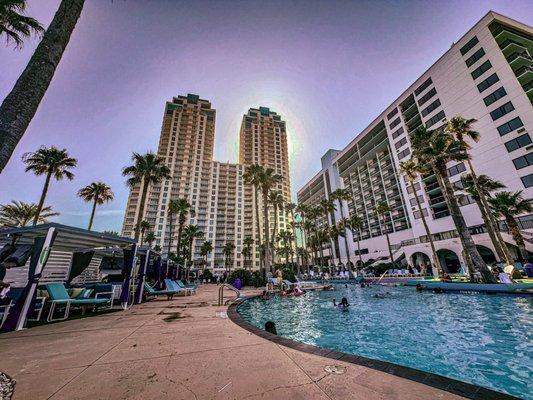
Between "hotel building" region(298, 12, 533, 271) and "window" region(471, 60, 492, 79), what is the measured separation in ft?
0.29

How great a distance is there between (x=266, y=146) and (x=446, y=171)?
303ft

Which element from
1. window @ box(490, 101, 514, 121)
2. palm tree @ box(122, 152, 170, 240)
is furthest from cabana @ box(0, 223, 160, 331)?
window @ box(490, 101, 514, 121)

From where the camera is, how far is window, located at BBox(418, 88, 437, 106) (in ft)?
145

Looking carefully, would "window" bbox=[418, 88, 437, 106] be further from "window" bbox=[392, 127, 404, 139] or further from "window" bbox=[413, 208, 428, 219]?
"window" bbox=[413, 208, 428, 219]

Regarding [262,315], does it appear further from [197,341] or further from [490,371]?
[490,371]

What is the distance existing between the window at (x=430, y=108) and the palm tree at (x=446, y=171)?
1071 inches

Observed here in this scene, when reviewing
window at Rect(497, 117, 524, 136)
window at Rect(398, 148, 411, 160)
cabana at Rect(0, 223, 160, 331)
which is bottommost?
cabana at Rect(0, 223, 160, 331)

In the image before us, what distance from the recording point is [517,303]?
11.1m

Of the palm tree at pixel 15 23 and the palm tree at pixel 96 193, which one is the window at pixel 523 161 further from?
the palm tree at pixel 96 193

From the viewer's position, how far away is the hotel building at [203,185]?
81750 millimetres

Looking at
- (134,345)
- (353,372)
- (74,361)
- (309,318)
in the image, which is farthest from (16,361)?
(309,318)

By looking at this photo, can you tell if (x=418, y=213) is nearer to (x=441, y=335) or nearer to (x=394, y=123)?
(x=394, y=123)

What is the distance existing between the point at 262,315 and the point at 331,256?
70684 millimetres

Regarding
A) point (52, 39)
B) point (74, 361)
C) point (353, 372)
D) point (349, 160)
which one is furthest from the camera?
point (349, 160)
